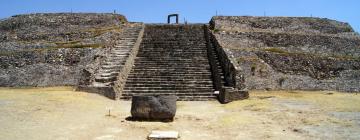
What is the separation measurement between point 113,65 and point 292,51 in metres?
13.3

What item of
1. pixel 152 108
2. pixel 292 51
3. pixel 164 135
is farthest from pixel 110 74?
pixel 292 51

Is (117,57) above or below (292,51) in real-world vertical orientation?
below

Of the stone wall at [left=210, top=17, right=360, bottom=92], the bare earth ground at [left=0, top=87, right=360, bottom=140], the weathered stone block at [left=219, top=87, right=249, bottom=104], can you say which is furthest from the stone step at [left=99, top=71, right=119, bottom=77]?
the stone wall at [left=210, top=17, right=360, bottom=92]

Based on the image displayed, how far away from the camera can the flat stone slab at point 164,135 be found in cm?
1128

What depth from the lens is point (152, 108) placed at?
14.7 m

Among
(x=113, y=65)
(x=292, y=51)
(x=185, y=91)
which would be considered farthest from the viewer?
(x=292, y=51)

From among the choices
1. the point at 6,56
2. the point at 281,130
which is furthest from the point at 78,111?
the point at 6,56

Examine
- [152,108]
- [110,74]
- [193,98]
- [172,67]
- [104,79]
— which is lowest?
[193,98]

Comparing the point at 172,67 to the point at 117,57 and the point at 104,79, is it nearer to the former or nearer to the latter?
the point at 117,57

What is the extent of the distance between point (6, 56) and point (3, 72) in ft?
6.58

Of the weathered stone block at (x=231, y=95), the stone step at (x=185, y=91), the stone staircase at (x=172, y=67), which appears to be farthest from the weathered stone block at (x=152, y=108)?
the stone step at (x=185, y=91)

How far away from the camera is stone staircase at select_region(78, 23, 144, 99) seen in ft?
71.0

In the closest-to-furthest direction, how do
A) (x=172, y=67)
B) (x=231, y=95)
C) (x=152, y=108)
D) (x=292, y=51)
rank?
(x=152, y=108)
(x=231, y=95)
(x=172, y=67)
(x=292, y=51)

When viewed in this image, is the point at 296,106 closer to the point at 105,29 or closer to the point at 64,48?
the point at 64,48
